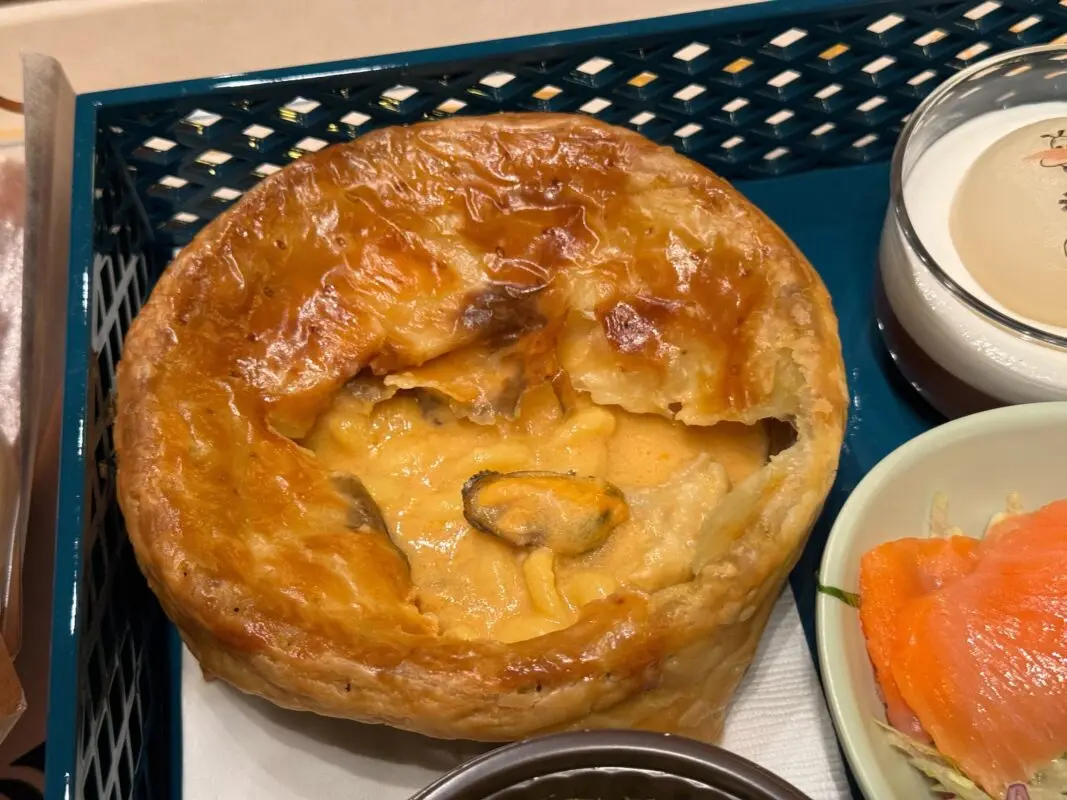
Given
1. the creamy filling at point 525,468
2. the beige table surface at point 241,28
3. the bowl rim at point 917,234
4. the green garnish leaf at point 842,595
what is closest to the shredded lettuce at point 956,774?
the green garnish leaf at point 842,595

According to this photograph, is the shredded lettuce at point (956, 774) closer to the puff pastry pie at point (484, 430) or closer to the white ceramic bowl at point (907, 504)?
the white ceramic bowl at point (907, 504)

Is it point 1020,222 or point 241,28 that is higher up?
point 241,28

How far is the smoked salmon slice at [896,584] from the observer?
979 millimetres

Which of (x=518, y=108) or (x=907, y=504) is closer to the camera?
(x=907, y=504)

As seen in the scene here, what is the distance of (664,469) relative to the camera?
1143 mm

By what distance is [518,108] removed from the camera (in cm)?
133

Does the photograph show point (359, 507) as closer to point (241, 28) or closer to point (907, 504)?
point (907, 504)

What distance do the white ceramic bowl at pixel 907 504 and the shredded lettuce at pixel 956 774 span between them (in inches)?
0.6

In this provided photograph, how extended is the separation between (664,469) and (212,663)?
20.7 inches

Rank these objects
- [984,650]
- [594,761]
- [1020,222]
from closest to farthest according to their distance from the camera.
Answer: [594,761]
[984,650]
[1020,222]

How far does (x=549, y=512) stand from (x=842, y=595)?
1.01ft

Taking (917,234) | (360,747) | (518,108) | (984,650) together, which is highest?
(518,108)

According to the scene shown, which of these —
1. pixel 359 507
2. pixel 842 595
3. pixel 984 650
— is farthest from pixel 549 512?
pixel 984 650

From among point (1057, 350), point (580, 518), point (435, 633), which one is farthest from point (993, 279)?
point (435, 633)
